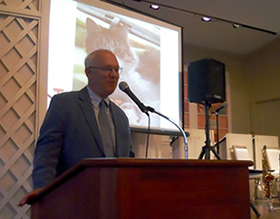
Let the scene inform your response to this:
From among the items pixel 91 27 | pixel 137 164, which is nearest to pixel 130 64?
pixel 91 27

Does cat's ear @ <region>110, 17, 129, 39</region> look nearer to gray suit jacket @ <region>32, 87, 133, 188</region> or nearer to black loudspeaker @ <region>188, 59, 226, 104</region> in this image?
black loudspeaker @ <region>188, 59, 226, 104</region>

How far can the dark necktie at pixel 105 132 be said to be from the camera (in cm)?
151

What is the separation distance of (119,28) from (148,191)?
215cm

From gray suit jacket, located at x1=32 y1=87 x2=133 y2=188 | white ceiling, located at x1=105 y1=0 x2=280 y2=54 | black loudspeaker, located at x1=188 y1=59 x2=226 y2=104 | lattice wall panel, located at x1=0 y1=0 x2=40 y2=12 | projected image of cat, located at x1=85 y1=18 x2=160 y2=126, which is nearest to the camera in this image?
gray suit jacket, located at x1=32 y1=87 x2=133 y2=188

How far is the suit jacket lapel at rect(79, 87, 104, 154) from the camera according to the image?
57.9 inches

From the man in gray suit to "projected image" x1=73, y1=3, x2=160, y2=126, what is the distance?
854 millimetres

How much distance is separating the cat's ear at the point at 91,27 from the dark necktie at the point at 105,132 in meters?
1.14

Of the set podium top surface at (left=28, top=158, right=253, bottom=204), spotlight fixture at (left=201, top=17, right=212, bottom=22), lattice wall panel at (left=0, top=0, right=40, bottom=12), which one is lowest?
podium top surface at (left=28, top=158, right=253, bottom=204)

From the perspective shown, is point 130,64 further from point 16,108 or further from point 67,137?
point 67,137

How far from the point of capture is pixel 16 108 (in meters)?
2.17

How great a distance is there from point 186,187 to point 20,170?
1.52 m

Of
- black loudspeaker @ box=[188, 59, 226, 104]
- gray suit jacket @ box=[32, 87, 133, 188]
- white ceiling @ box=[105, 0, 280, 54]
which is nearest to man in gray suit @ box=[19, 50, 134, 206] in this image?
gray suit jacket @ box=[32, 87, 133, 188]

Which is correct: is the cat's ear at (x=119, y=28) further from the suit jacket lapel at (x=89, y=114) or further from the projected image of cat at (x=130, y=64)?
the suit jacket lapel at (x=89, y=114)

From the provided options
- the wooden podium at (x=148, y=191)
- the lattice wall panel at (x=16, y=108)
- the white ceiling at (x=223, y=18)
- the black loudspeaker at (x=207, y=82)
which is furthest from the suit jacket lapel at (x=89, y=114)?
the white ceiling at (x=223, y=18)
